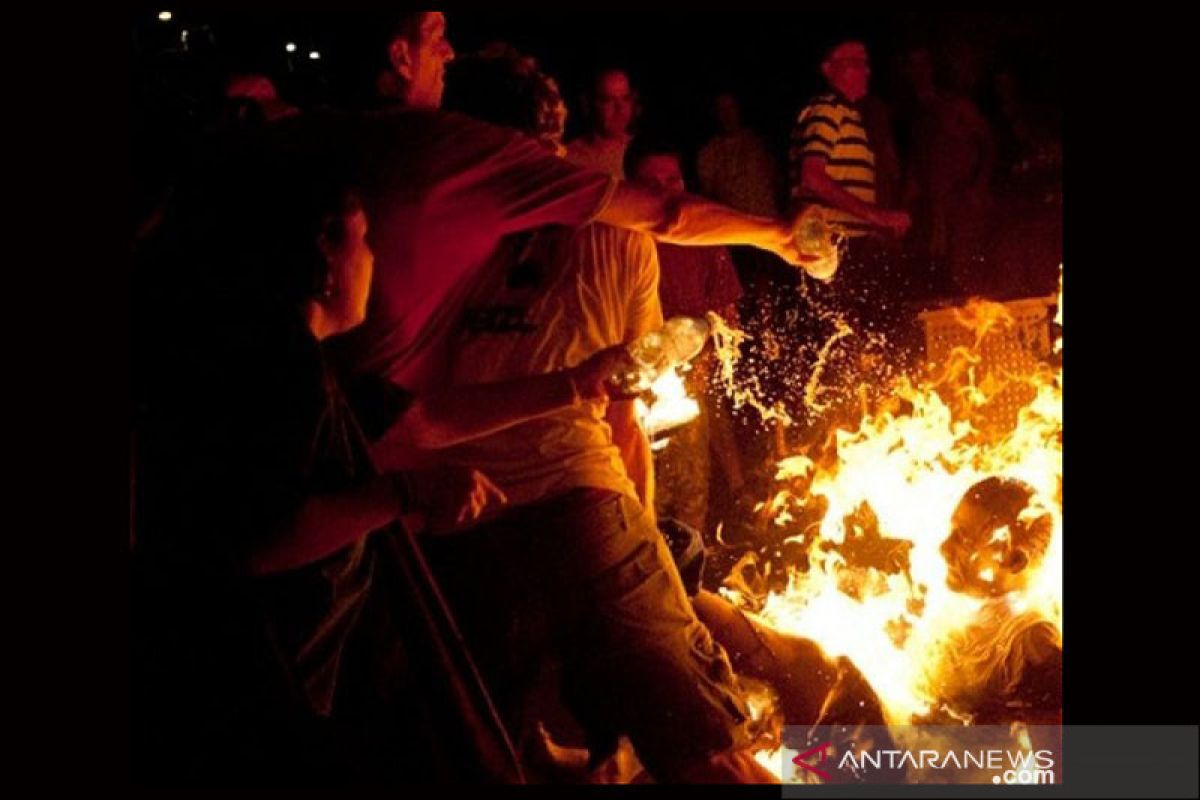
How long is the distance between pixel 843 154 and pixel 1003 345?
2.19 ft

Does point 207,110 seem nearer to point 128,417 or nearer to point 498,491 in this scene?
point 128,417

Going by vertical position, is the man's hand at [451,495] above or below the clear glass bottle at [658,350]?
below

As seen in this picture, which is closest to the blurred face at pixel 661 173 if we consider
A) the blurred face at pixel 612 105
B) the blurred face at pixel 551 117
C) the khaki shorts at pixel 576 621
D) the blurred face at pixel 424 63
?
the blurred face at pixel 612 105

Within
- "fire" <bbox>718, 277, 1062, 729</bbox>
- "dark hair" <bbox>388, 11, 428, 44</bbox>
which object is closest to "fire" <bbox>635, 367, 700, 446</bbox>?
"fire" <bbox>718, 277, 1062, 729</bbox>

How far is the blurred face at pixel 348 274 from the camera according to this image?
12.8 ft

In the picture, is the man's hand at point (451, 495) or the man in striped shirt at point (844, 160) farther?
the man in striped shirt at point (844, 160)

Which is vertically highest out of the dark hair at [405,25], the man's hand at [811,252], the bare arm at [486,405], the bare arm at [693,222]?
the dark hair at [405,25]

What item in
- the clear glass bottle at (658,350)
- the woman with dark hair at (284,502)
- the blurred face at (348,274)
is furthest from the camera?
the clear glass bottle at (658,350)

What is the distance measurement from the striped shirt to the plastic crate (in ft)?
1.11

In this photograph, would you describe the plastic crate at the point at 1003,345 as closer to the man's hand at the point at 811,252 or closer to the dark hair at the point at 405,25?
the man's hand at the point at 811,252

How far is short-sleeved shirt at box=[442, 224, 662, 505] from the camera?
398cm

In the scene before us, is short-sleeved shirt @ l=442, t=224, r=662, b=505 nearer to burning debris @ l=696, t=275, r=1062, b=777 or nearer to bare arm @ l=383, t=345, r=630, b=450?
bare arm @ l=383, t=345, r=630, b=450

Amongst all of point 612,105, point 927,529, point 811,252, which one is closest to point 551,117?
point 612,105

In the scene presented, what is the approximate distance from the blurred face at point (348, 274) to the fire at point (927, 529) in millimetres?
1009
